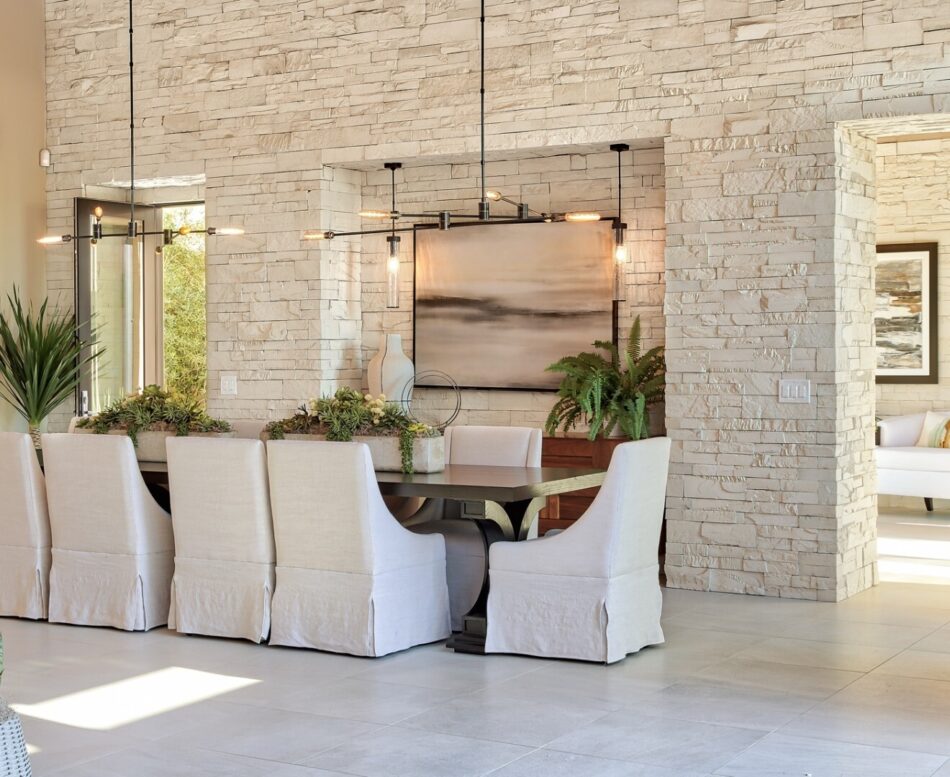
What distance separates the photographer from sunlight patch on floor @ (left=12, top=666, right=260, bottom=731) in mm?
4605

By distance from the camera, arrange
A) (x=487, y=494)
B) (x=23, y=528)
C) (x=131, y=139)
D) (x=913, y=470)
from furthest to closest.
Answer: (x=913, y=470)
(x=131, y=139)
(x=23, y=528)
(x=487, y=494)

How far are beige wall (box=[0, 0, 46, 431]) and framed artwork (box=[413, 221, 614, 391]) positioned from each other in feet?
9.88

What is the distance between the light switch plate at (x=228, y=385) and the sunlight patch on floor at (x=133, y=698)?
12.1ft

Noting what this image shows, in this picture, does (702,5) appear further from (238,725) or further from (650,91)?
(238,725)

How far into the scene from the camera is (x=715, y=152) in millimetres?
7098

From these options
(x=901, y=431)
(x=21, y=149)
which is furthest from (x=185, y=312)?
(x=901, y=431)

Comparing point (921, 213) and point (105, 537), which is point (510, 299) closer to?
point (105, 537)

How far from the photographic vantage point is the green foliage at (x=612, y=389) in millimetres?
7676

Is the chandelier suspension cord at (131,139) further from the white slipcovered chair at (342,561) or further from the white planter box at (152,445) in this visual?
the white slipcovered chair at (342,561)

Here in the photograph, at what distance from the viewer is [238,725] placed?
14.8ft

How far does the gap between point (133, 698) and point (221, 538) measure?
1.18 m

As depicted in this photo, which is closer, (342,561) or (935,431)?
(342,561)

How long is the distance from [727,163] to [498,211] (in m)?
1.92

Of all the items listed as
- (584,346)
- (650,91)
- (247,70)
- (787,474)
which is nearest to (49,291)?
(247,70)
